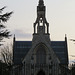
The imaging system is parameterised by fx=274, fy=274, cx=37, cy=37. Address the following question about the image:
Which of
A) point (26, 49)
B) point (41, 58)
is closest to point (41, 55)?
point (41, 58)

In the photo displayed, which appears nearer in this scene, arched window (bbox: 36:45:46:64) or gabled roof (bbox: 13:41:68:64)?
arched window (bbox: 36:45:46:64)

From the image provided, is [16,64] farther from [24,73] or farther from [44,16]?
[44,16]

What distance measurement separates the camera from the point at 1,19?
60.3 ft

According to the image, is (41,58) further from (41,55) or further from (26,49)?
(26,49)

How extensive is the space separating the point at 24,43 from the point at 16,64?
671 centimetres

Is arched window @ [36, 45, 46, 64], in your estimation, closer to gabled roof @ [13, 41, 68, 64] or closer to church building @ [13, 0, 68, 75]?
church building @ [13, 0, 68, 75]

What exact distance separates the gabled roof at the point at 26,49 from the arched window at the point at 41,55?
5800 mm

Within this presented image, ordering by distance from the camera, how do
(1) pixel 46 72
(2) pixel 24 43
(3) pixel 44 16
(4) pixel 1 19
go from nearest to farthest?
1. (4) pixel 1 19
2. (1) pixel 46 72
3. (3) pixel 44 16
4. (2) pixel 24 43

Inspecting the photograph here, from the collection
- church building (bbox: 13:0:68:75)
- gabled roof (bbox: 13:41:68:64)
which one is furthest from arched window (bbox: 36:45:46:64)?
gabled roof (bbox: 13:41:68:64)

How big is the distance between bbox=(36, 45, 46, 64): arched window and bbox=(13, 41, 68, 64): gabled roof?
5.80m

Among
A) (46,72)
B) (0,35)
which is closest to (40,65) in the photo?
(46,72)

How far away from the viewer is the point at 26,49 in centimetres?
6962

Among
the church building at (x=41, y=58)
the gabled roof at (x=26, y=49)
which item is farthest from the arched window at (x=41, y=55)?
the gabled roof at (x=26, y=49)

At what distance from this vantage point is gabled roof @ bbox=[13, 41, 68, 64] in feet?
222
